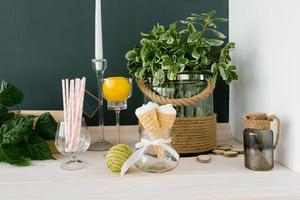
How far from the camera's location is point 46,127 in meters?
1.15

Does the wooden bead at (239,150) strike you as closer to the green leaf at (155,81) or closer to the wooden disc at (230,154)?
the wooden disc at (230,154)

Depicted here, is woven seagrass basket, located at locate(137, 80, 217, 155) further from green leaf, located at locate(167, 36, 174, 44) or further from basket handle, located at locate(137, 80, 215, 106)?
green leaf, located at locate(167, 36, 174, 44)

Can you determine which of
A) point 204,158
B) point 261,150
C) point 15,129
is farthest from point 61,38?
point 261,150

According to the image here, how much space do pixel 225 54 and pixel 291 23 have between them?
0.89 ft

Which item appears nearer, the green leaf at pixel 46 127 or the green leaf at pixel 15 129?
the green leaf at pixel 15 129

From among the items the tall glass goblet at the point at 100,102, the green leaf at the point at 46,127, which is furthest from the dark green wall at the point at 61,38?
the green leaf at the point at 46,127

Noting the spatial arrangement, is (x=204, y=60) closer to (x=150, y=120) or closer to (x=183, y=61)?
(x=183, y=61)

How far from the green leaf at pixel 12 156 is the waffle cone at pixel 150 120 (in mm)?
361

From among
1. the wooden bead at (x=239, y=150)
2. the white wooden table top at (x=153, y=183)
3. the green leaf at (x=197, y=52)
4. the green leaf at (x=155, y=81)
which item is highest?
the green leaf at (x=197, y=52)

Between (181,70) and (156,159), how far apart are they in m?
0.27

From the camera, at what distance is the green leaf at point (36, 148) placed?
110 centimetres

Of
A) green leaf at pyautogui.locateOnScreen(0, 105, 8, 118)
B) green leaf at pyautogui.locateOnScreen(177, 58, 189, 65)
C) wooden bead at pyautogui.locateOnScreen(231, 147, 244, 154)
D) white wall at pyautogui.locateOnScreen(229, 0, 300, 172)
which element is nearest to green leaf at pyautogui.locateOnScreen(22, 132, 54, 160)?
green leaf at pyautogui.locateOnScreen(0, 105, 8, 118)

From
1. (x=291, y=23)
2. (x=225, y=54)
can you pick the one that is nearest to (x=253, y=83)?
(x=225, y=54)

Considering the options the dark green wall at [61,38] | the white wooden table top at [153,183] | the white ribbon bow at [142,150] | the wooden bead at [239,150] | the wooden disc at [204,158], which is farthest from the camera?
the dark green wall at [61,38]
